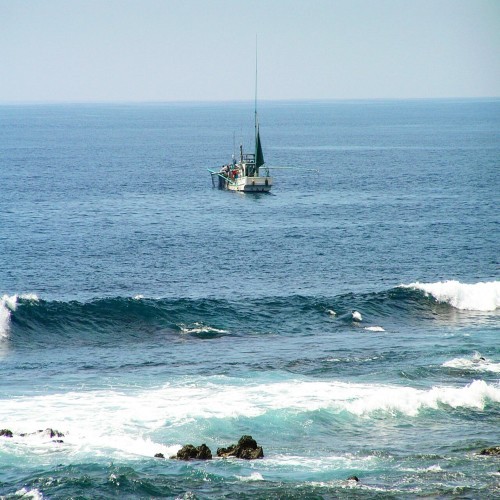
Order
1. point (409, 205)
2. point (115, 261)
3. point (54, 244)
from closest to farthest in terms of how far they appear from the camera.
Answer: point (115, 261)
point (54, 244)
point (409, 205)

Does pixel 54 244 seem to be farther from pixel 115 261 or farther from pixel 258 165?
pixel 258 165

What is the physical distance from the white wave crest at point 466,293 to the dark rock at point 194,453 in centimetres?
3641

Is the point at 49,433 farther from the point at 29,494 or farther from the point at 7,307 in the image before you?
the point at 7,307

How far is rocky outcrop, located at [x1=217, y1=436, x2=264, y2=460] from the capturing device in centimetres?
3975

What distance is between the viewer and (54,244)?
93.3m

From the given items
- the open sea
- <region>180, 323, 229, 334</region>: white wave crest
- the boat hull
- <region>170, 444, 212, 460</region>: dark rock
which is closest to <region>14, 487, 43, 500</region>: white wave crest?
the open sea

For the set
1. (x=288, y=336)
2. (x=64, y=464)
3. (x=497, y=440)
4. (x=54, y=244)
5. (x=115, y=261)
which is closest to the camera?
(x=64, y=464)

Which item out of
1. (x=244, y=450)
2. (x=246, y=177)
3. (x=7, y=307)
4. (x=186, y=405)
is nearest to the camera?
(x=244, y=450)

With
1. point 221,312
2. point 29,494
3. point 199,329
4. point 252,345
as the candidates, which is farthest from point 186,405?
point 221,312

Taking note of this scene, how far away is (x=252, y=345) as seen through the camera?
61062 mm

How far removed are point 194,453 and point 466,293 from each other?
38610 millimetres

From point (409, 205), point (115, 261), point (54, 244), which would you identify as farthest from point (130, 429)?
point (409, 205)

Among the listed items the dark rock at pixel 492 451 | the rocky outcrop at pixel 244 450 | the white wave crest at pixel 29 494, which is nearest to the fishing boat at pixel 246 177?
the rocky outcrop at pixel 244 450

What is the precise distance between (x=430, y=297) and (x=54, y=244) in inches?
1596
